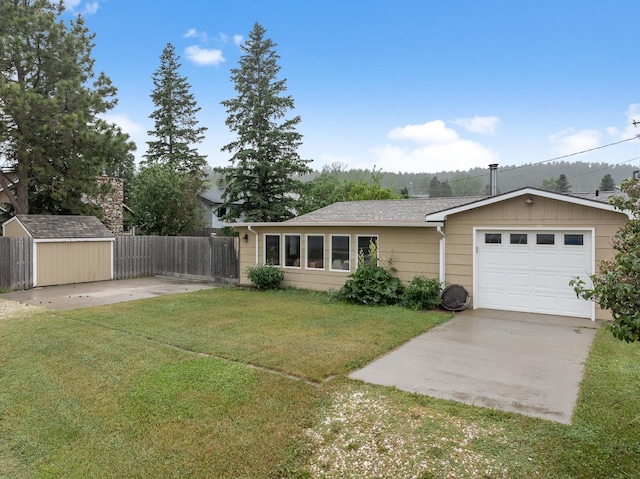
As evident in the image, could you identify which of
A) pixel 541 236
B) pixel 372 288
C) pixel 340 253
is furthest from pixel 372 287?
pixel 541 236

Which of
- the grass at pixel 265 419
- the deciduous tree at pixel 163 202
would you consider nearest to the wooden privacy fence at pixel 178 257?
the deciduous tree at pixel 163 202

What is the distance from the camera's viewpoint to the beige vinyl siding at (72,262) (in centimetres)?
1325

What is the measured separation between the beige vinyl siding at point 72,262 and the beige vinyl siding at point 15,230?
94 cm

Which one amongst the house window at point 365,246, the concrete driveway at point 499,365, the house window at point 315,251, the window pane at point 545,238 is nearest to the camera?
the concrete driveway at point 499,365

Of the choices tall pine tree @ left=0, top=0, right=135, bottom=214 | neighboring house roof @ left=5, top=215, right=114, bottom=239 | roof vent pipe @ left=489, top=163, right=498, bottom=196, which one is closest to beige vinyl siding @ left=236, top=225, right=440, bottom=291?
roof vent pipe @ left=489, top=163, right=498, bottom=196

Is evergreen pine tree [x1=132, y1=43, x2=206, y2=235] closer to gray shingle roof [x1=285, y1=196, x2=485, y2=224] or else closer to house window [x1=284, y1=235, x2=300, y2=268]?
gray shingle roof [x1=285, y1=196, x2=485, y2=224]

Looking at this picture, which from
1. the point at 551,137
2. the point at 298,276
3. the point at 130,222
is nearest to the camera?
the point at 298,276

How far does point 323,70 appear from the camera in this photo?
18.1m

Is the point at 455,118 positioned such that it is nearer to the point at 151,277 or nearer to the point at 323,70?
the point at 323,70

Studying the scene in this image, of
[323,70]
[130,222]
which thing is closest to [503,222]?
[323,70]

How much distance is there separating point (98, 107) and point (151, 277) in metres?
8.33

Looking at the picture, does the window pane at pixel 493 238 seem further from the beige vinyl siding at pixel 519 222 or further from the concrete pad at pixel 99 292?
the concrete pad at pixel 99 292

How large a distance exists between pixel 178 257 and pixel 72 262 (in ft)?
11.6

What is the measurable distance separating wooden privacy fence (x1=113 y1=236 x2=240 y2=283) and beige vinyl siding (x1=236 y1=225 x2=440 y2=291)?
1022mm
